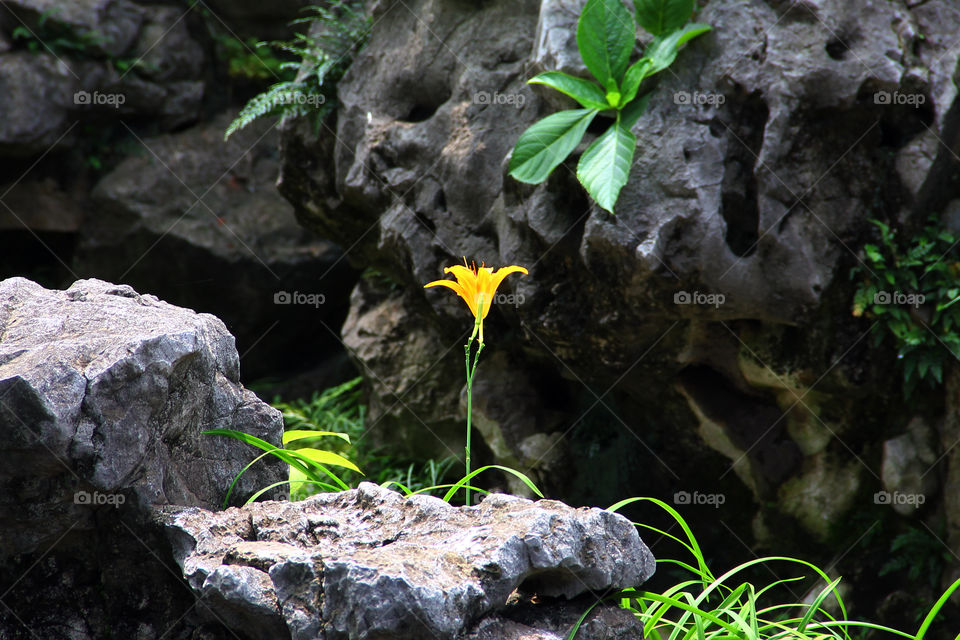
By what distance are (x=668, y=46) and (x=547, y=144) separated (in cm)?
62

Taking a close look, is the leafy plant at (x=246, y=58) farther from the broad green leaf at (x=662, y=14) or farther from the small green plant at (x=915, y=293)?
the small green plant at (x=915, y=293)

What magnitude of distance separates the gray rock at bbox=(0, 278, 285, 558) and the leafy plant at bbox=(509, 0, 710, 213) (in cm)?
166

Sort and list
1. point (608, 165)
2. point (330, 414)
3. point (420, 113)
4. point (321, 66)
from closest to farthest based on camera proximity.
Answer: point (608, 165)
point (420, 113)
point (321, 66)
point (330, 414)

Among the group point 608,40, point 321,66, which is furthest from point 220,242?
point 608,40

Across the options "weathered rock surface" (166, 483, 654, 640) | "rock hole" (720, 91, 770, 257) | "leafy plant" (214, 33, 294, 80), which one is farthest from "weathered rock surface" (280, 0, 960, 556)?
"leafy plant" (214, 33, 294, 80)

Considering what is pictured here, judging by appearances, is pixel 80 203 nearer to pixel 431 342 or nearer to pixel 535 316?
pixel 431 342

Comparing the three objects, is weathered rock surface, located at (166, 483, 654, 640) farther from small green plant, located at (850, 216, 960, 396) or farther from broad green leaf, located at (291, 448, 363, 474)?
small green plant, located at (850, 216, 960, 396)

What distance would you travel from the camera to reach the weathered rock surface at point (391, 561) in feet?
5.08

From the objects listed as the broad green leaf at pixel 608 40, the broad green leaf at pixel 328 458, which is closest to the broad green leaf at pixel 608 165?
the broad green leaf at pixel 608 40

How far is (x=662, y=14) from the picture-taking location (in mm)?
3324

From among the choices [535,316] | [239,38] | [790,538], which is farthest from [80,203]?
[790,538]

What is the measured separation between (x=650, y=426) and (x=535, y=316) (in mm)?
896

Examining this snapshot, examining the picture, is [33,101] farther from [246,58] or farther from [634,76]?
[634,76]

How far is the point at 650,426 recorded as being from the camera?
4.08m
